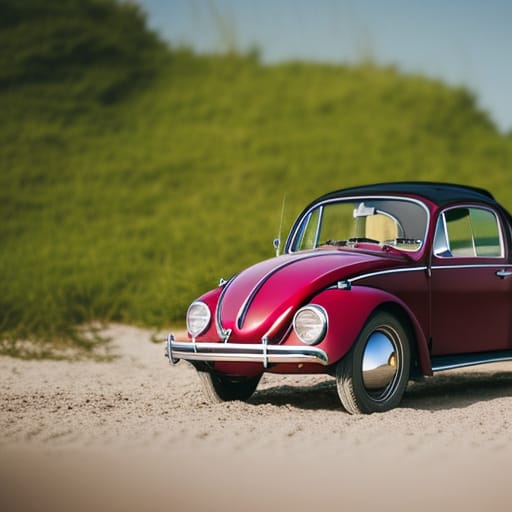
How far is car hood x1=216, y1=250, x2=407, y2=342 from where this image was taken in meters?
6.12

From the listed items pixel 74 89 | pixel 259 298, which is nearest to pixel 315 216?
pixel 259 298

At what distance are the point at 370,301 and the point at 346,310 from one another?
0.20m

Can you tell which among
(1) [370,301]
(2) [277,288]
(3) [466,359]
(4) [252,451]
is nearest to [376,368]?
(1) [370,301]

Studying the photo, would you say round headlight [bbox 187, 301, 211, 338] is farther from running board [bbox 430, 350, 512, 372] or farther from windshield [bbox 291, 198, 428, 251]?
running board [bbox 430, 350, 512, 372]

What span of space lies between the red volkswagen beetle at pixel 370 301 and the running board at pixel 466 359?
0.05 feet

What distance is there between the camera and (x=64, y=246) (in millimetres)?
17969

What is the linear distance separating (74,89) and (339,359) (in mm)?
23257

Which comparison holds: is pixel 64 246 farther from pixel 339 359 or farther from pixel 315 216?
pixel 339 359

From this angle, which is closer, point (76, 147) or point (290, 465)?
point (290, 465)

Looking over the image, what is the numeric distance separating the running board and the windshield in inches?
34.0

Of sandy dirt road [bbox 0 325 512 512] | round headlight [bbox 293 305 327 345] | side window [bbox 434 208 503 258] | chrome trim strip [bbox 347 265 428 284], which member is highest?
side window [bbox 434 208 503 258]

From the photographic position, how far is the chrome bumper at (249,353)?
19.3 feet

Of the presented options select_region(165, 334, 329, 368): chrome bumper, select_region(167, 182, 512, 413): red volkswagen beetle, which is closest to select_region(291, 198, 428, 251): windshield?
select_region(167, 182, 512, 413): red volkswagen beetle

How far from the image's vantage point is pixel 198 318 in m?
6.62
